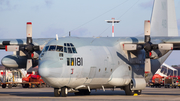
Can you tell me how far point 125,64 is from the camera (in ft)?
75.2

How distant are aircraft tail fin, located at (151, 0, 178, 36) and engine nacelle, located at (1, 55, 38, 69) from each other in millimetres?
11929

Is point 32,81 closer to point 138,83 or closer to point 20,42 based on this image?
point 20,42

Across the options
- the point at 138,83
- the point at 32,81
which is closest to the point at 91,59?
the point at 138,83

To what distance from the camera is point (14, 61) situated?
80.0 ft

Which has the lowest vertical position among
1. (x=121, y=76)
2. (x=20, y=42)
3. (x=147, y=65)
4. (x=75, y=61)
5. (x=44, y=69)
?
(x=121, y=76)

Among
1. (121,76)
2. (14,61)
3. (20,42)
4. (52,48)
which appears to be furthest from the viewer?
(20,42)

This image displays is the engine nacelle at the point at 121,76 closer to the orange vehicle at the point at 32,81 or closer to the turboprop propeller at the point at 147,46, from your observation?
the turboprop propeller at the point at 147,46

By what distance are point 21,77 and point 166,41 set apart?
34629mm

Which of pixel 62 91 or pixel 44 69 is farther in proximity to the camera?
pixel 62 91

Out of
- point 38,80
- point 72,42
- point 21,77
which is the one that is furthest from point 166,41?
point 21,77

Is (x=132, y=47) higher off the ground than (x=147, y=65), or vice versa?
(x=132, y=47)

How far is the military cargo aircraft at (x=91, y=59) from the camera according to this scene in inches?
745

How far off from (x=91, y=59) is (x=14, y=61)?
24.5 ft

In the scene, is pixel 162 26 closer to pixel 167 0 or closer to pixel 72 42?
pixel 167 0
